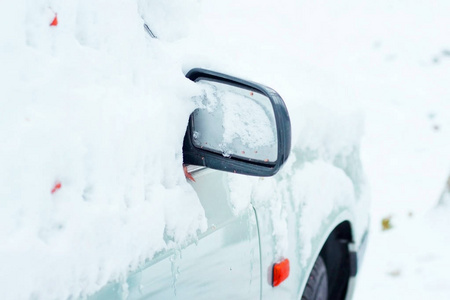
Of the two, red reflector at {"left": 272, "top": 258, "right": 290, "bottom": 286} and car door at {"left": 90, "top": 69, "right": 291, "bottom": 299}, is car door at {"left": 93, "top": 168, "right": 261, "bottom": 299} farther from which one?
red reflector at {"left": 272, "top": 258, "right": 290, "bottom": 286}

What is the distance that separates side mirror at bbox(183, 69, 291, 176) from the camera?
139cm

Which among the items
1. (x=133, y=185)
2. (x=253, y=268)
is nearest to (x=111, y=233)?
(x=133, y=185)

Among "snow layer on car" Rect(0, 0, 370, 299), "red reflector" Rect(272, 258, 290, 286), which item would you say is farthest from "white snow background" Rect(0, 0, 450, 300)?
"red reflector" Rect(272, 258, 290, 286)

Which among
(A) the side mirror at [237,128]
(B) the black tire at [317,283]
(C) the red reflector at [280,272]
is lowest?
(B) the black tire at [317,283]

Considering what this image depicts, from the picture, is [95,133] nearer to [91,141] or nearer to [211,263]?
[91,141]

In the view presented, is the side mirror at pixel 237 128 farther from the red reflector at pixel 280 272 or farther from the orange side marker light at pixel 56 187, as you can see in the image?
the red reflector at pixel 280 272

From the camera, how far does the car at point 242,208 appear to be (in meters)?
1.39

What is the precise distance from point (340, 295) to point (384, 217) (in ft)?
7.85

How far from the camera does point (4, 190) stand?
3.27 ft

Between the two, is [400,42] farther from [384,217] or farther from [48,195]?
[48,195]

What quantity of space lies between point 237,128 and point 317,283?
1.38m

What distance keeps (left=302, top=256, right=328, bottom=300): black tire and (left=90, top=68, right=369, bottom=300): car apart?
0.01m

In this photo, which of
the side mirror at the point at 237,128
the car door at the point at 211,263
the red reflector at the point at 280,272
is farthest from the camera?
the red reflector at the point at 280,272

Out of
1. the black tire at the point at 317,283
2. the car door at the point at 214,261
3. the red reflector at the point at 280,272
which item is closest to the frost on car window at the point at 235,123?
the car door at the point at 214,261
